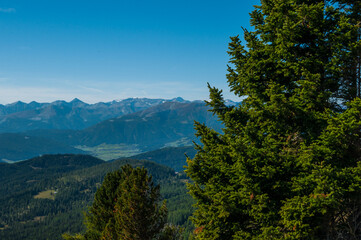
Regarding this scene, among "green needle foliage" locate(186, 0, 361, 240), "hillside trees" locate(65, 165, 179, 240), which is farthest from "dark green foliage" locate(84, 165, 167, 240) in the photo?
"green needle foliage" locate(186, 0, 361, 240)

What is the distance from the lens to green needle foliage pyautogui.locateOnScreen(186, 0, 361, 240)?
10.6 m

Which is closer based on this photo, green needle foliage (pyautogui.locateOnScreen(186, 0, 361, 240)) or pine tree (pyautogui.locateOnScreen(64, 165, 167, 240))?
green needle foliage (pyautogui.locateOnScreen(186, 0, 361, 240))

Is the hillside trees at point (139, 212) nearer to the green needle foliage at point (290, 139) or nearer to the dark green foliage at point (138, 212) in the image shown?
the dark green foliage at point (138, 212)

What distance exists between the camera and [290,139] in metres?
12.7

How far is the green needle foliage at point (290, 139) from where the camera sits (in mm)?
10648

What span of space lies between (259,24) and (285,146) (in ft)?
25.5

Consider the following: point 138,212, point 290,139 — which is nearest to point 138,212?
point 138,212

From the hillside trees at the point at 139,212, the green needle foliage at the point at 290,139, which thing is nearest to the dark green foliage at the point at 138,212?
the hillside trees at the point at 139,212

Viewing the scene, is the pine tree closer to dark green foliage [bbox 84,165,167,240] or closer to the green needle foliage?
dark green foliage [bbox 84,165,167,240]

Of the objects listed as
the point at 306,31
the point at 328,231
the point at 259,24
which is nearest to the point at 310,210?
the point at 328,231

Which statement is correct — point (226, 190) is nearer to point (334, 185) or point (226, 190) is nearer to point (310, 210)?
point (310, 210)

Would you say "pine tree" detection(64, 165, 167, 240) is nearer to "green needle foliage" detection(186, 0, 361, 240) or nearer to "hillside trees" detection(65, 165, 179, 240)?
"hillside trees" detection(65, 165, 179, 240)

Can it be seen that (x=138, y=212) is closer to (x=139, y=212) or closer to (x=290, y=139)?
(x=139, y=212)

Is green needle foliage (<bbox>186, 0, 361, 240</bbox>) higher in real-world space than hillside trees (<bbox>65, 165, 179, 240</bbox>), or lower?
higher
